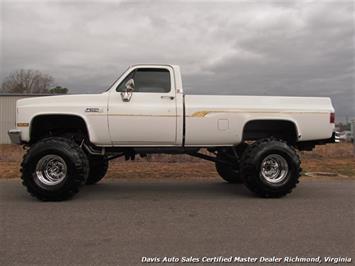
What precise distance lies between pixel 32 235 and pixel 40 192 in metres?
2.09

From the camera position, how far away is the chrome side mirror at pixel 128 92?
749 centimetres

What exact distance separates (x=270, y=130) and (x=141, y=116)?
2.67 m

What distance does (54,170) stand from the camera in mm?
7297

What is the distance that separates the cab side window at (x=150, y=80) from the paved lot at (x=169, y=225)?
Answer: 200cm

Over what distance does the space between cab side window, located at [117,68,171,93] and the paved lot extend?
2.00m

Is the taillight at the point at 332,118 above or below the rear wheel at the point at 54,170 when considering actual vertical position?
above

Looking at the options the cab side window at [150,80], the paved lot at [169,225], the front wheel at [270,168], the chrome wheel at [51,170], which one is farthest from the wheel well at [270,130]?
the chrome wheel at [51,170]

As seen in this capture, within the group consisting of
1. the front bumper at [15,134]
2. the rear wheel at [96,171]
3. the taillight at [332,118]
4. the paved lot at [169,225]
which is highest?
the taillight at [332,118]

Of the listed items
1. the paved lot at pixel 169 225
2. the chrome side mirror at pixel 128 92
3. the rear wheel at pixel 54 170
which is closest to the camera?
the paved lot at pixel 169 225

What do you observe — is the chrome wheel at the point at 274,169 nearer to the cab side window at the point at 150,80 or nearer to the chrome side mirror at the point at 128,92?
the cab side window at the point at 150,80

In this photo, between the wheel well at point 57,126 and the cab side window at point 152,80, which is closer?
the wheel well at point 57,126

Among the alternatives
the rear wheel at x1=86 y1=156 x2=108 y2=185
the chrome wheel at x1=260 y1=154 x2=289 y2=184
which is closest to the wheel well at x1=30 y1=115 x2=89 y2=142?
the rear wheel at x1=86 y1=156 x2=108 y2=185

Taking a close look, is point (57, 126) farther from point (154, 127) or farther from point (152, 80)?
point (152, 80)

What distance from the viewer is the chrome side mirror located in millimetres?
7492
